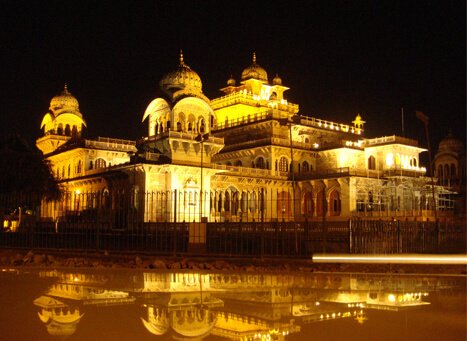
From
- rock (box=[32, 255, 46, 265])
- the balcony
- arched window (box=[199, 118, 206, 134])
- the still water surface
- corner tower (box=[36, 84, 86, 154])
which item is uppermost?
the balcony

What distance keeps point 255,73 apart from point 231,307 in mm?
52389

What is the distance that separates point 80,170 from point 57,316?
41.2 metres

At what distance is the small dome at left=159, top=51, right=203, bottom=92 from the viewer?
41125 millimetres

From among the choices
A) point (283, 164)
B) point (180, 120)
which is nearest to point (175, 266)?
point (180, 120)

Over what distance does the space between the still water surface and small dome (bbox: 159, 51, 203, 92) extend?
30714mm

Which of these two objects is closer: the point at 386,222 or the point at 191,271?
the point at 191,271

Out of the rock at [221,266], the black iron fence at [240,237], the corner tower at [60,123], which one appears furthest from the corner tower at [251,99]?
the rock at [221,266]

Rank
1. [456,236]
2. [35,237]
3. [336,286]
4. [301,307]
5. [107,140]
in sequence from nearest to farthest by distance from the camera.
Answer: [301,307]
[336,286]
[456,236]
[35,237]
[107,140]

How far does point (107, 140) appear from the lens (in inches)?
1932

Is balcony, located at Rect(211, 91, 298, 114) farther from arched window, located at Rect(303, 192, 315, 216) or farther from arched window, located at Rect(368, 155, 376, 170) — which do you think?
arched window, located at Rect(303, 192, 315, 216)

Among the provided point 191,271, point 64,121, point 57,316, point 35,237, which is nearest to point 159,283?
point 191,271

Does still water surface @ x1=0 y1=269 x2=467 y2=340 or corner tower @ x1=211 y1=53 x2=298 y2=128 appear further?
corner tower @ x1=211 y1=53 x2=298 y2=128

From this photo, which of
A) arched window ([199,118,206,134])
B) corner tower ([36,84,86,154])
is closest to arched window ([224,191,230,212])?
arched window ([199,118,206,134])

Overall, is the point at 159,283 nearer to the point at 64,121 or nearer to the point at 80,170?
the point at 80,170
